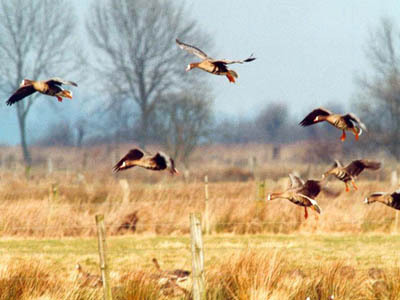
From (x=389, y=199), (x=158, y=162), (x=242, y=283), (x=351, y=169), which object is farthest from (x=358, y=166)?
(x=242, y=283)

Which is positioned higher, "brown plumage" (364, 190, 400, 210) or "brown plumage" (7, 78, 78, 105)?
"brown plumage" (7, 78, 78, 105)

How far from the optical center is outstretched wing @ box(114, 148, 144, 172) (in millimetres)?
4918

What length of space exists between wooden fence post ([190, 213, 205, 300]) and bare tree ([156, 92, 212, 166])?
25895 mm

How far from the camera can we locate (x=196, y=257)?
21.4ft

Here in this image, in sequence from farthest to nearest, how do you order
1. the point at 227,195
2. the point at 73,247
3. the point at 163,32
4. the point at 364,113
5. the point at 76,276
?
the point at 163,32, the point at 364,113, the point at 227,195, the point at 73,247, the point at 76,276

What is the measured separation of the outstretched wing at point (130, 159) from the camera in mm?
4918

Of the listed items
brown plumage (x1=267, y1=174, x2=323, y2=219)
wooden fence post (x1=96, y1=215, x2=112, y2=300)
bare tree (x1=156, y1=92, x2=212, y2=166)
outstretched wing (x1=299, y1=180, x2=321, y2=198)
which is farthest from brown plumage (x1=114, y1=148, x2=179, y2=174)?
bare tree (x1=156, y1=92, x2=212, y2=166)

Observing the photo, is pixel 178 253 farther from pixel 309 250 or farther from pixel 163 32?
pixel 163 32

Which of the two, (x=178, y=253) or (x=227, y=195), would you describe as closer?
(x=178, y=253)

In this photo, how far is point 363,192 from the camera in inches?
657

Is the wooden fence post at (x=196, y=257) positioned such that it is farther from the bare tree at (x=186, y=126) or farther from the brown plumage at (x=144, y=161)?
the bare tree at (x=186, y=126)

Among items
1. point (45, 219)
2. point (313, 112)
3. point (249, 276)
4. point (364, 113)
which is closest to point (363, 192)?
point (45, 219)

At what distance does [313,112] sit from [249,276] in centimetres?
252

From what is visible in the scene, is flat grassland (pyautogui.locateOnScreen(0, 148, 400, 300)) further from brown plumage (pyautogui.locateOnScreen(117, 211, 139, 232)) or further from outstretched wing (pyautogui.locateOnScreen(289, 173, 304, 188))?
outstretched wing (pyautogui.locateOnScreen(289, 173, 304, 188))
